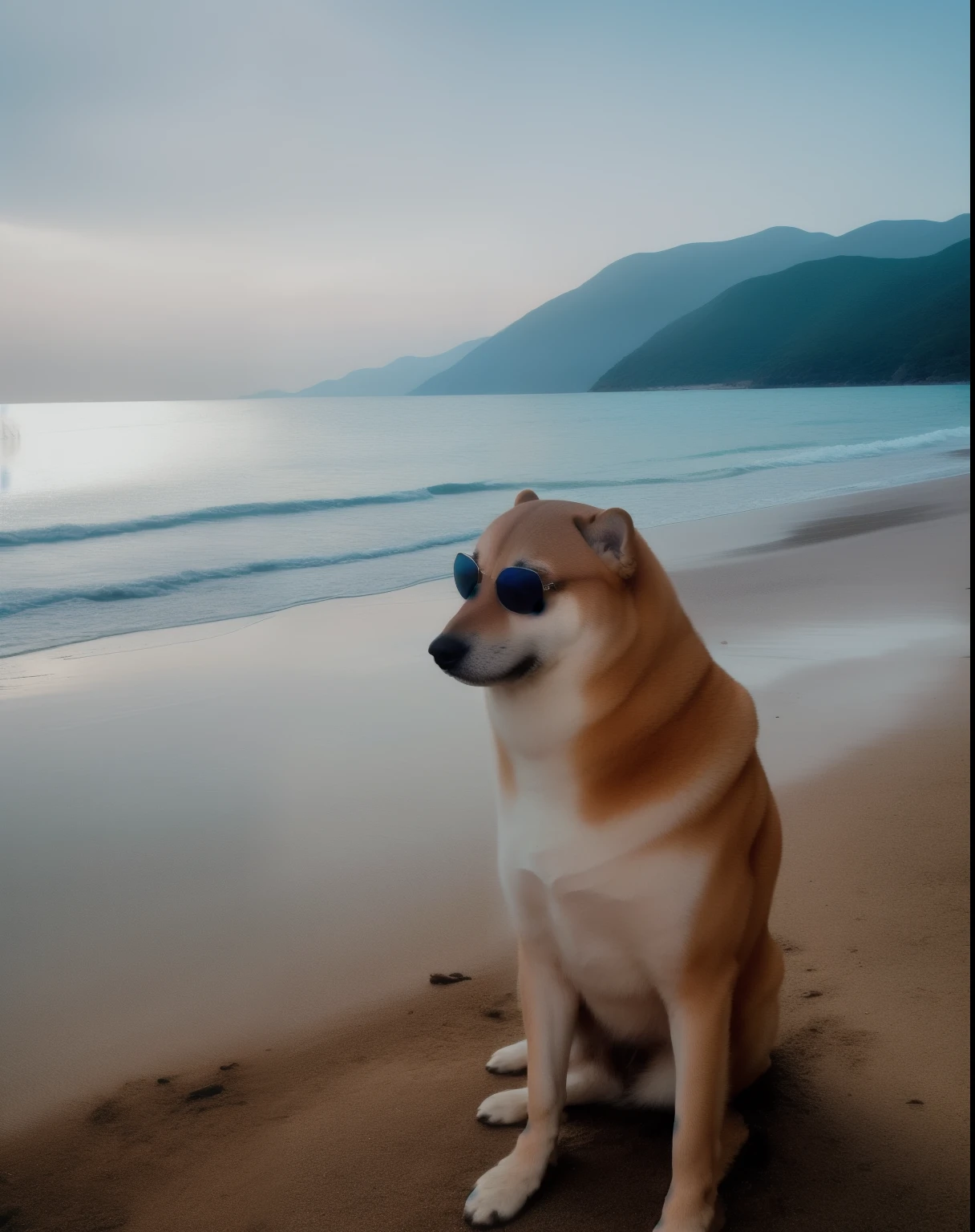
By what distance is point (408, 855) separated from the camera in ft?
12.8

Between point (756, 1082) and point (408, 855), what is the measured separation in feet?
5.71

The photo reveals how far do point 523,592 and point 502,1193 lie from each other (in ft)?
3.96

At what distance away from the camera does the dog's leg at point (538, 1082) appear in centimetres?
209

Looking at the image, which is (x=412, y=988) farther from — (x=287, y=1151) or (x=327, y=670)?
(x=327, y=670)

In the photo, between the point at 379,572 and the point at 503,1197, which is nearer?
the point at 503,1197

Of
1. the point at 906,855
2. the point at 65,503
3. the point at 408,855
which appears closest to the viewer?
the point at 906,855

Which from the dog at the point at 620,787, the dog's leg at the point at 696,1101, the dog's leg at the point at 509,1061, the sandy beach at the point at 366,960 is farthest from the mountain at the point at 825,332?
the dog's leg at the point at 696,1101

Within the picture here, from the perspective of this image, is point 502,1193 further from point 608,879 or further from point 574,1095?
point 608,879

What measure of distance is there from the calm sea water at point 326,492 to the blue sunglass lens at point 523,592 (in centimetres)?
692

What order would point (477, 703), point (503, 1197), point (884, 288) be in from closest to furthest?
point (503, 1197)
point (477, 703)
point (884, 288)

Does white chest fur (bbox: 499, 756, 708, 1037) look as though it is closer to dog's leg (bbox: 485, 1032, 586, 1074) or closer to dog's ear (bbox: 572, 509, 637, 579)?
dog's ear (bbox: 572, 509, 637, 579)

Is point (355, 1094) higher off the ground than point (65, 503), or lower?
lower

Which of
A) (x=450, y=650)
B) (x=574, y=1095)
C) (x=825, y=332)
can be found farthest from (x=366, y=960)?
(x=825, y=332)

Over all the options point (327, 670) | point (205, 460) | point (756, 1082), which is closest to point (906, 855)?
point (756, 1082)
